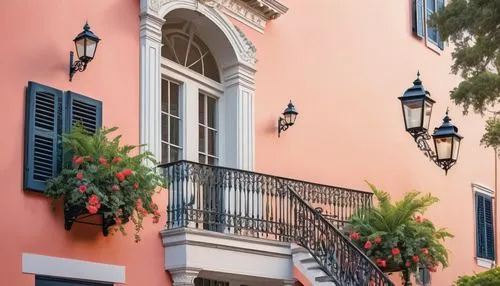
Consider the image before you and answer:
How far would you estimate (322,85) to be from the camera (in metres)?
17.9

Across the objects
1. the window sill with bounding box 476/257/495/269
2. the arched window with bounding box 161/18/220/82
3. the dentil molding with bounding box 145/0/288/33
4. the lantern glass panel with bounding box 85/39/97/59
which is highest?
the dentil molding with bounding box 145/0/288/33

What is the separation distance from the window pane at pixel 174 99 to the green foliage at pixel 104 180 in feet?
9.19

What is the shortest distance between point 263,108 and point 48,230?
5487 millimetres

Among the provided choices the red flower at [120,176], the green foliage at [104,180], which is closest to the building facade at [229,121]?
the green foliage at [104,180]

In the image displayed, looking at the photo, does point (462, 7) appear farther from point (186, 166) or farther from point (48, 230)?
point (48, 230)

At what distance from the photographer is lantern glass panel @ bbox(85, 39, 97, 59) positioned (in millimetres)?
12367

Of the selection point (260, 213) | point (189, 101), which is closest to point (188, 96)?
point (189, 101)

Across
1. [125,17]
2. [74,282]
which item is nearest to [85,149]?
[74,282]

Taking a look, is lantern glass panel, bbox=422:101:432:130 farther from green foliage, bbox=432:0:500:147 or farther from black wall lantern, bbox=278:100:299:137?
black wall lantern, bbox=278:100:299:137

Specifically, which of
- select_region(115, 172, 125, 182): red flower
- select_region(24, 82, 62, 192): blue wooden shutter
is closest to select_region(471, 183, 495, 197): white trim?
select_region(115, 172, 125, 182): red flower

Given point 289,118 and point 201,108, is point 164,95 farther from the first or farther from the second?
point 289,118

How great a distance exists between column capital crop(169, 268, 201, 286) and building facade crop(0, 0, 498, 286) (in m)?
0.02

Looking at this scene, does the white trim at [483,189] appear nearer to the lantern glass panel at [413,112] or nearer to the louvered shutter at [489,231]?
the louvered shutter at [489,231]

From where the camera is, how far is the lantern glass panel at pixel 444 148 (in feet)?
42.5
